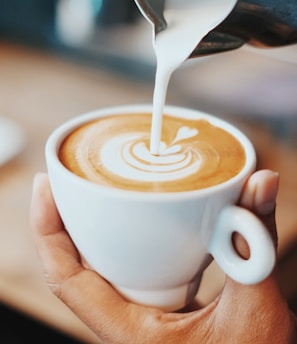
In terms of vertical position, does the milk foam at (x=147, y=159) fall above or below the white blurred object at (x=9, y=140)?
above

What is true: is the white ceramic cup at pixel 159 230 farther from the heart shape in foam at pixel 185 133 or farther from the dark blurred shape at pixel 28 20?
the dark blurred shape at pixel 28 20

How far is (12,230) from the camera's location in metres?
0.62

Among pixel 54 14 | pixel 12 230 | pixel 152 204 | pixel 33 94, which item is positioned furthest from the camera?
pixel 54 14

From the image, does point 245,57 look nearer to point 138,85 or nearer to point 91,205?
point 138,85

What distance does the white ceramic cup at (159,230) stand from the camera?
0.32m

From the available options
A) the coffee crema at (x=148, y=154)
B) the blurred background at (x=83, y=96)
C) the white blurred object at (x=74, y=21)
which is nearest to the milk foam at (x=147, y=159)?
the coffee crema at (x=148, y=154)

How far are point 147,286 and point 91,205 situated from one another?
0.23ft

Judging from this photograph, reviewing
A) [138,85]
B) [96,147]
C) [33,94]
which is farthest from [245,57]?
[96,147]

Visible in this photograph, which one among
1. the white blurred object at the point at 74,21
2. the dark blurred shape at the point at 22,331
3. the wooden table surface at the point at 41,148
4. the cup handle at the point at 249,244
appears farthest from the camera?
the white blurred object at the point at 74,21

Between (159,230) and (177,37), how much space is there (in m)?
0.12

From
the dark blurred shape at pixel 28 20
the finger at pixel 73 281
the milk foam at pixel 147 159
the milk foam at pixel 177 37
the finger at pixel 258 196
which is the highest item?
the milk foam at pixel 177 37

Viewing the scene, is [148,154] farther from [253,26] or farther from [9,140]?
[9,140]

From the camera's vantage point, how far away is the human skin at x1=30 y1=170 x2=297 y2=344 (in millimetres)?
350

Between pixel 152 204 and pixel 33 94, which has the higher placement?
pixel 152 204
